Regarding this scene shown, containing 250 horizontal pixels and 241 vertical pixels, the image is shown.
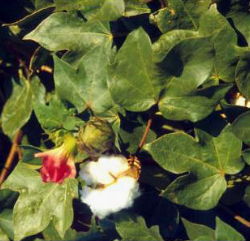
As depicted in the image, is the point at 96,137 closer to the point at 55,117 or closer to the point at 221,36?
the point at 55,117

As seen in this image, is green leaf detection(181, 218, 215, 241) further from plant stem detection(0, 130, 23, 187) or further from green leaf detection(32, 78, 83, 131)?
plant stem detection(0, 130, 23, 187)

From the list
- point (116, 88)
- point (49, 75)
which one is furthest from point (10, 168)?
point (116, 88)

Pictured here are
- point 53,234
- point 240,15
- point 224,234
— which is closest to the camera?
point 224,234

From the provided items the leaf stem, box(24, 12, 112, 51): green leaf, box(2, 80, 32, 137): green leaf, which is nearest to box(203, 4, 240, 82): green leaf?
box(24, 12, 112, 51): green leaf

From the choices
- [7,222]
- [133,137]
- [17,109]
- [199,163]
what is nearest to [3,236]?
[7,222]

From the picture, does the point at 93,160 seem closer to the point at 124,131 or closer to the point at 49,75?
the point at 124,131

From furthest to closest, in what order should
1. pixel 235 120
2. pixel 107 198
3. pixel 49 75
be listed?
pixel 49 75, pixel 107 198, pixel 235 120
